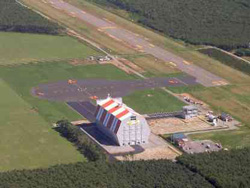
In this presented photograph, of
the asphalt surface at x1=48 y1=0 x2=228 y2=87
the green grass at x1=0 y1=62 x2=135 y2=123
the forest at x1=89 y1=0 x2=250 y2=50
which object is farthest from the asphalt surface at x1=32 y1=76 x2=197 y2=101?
the forest at x1=89 y1=0 x2=250 y2=50

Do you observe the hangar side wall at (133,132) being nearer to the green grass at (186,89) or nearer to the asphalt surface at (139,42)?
the green grass at (186,89)

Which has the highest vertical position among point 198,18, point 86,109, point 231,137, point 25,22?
point 198,18

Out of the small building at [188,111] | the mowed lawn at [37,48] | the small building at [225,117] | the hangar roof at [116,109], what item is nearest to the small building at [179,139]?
the hangar roof at [116,109]

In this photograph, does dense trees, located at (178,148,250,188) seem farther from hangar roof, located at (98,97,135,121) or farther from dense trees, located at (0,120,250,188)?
hangar roof, located at (98,97,135,121)

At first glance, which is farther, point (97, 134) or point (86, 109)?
point (86, 109)

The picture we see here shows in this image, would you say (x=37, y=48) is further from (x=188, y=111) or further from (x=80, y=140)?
(x=80, y=140)

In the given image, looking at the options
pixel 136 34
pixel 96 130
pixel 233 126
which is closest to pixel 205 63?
pixel 136 34

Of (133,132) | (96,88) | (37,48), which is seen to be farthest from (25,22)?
(133,132)
